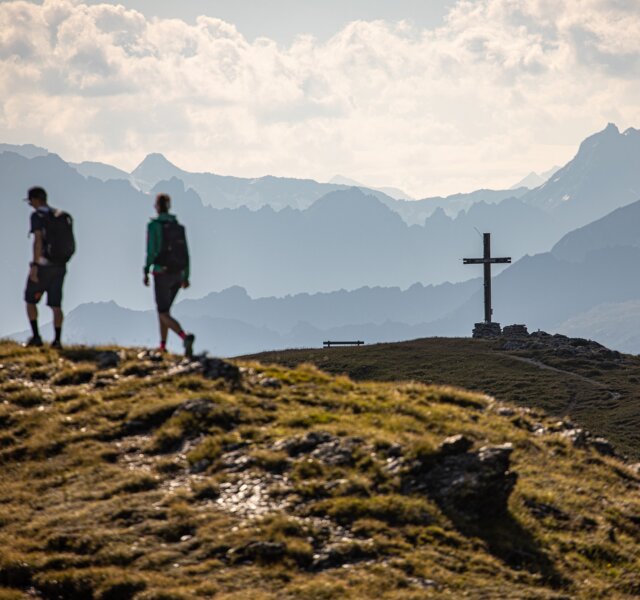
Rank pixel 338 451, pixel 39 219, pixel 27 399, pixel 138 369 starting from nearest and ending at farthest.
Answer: pixel 338 451
pixel 27 399
pixel 138 369
pixel 39 219

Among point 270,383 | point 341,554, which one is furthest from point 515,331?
point 341,554

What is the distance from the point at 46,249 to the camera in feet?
72.1

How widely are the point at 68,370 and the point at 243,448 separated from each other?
243 inches

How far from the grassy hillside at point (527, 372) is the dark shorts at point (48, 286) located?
85.9 ft

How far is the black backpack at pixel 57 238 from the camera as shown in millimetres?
21938

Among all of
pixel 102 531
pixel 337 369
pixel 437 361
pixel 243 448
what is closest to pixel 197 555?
pixel 102 531

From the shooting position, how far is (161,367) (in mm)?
21609

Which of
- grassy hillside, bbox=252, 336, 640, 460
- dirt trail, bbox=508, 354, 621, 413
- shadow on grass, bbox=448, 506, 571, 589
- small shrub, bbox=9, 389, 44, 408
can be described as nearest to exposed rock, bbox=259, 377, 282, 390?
small shrub, bbox=9, 389, 44, 408

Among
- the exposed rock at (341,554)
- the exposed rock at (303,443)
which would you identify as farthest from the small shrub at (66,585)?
the exposed rock at (303,443)

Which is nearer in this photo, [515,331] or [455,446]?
[455,446]

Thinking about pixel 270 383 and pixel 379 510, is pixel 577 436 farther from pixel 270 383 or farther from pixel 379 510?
pixel 379 510

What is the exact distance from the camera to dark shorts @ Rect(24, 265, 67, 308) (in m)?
22.1

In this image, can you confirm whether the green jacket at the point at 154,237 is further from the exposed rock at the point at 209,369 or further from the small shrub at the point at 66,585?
the small shrub at the point at 66,585

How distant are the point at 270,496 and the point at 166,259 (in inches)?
303
